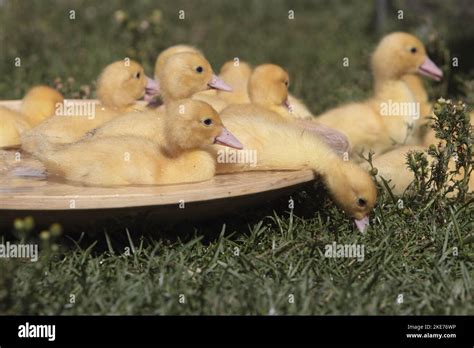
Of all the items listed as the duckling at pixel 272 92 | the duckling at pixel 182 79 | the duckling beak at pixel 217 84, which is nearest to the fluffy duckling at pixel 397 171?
the duckling at pixel 272 92

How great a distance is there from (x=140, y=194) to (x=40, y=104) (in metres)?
1.79

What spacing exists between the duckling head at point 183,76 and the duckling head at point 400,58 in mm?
1574

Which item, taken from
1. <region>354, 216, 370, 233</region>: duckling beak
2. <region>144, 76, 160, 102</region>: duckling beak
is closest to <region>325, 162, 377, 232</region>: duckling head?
<region>354, 216, 370, 233</region>: duckling beak

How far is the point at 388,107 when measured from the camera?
6.25m

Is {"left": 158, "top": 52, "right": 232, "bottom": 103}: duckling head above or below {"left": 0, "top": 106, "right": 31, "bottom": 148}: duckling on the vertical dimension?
above

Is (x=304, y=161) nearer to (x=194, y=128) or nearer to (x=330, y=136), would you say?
(x=194, y=128)

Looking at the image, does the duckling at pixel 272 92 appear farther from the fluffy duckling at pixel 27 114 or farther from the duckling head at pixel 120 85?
the fluffy duckling at pixel 27 114

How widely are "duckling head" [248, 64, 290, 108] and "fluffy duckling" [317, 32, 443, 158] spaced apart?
0.54 meters

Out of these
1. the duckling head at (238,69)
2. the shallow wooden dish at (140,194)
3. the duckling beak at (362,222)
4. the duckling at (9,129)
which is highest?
the duckling head at (238,69)

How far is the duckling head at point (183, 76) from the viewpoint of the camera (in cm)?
527

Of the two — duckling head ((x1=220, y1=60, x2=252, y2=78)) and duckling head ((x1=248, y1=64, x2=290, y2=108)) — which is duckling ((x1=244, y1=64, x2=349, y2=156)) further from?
duckling head ((x1=220, y1=60, x2=252, y2=78))

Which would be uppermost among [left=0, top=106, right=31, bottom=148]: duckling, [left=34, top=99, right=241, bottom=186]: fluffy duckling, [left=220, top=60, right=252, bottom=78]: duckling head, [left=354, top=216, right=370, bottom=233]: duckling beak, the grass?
[left=220, top=60, right=252, bottom=78]: duckling head

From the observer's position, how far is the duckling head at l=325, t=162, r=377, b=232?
4.59 metres

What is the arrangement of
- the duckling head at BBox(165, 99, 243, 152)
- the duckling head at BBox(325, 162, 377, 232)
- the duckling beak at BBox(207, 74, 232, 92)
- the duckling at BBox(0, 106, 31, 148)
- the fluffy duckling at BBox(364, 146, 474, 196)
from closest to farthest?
the duckling head at BBox(165, 99, 243, 152) < the duckling head at BBox(325, 162, 377, 232) < the fluffy duckling at BBox(364, 146, 474, 196) < the duckling at BBox(0, 106, 31, 148) < the duckling beak at BBox(207, 74, 232, 92)
